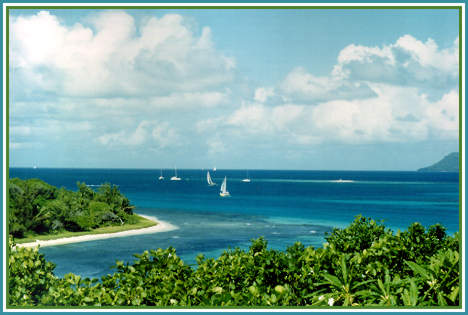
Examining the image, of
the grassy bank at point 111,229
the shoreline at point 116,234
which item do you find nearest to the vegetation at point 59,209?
the grassy bank at point 111,229

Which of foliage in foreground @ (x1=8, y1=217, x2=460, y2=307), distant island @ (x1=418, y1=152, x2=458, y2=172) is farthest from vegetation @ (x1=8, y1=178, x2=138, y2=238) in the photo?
distant island @ (x1=418, y1=152, x2=458, y2=172)

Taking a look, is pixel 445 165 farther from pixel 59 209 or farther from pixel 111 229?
pixel 111 229

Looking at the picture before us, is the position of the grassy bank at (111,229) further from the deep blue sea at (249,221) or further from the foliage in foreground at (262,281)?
the foliage in foreground at (262,281)

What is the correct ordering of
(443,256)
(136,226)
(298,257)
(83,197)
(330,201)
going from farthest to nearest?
1. (330,201)
2. (83,197)
3. (136,226)
4. (298,257)
5. (443,256)

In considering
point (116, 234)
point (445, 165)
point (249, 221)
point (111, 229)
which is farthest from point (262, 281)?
point (249, 221)

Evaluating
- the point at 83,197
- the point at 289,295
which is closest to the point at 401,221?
the point at 83,197
